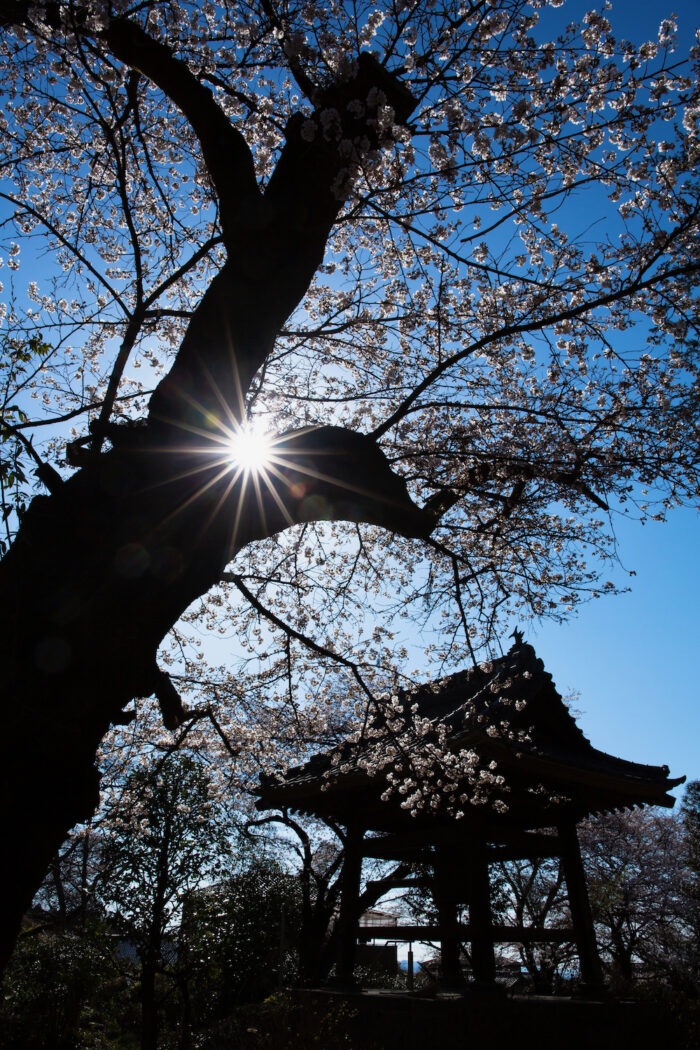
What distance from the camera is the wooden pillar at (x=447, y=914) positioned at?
7.07 meters

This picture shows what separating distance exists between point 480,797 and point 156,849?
4.17m

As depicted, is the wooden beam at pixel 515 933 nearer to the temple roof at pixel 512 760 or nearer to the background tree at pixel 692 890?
the temple roof at pixel 512 760

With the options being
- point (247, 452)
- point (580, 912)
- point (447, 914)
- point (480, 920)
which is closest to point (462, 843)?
point (480, 920)

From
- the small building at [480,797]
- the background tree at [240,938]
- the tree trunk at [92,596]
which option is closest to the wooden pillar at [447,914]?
the small building at [480,797]

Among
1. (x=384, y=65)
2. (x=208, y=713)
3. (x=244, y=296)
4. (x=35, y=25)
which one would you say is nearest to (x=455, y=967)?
(x=208, y=713)

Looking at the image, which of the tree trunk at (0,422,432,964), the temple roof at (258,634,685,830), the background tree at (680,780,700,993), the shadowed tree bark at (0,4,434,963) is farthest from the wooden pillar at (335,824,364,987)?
the background tree at (680,780,700,993)

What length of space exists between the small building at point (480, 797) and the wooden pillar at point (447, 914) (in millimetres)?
16

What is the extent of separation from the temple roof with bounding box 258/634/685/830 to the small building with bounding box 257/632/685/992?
0.02 metres

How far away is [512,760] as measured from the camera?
6.11 meters

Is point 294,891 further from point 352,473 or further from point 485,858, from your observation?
point 352,473

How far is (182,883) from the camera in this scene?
25.0 feet

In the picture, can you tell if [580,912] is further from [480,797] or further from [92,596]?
[92,596]

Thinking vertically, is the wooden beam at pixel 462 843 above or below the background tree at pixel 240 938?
above

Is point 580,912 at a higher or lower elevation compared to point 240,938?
higher
